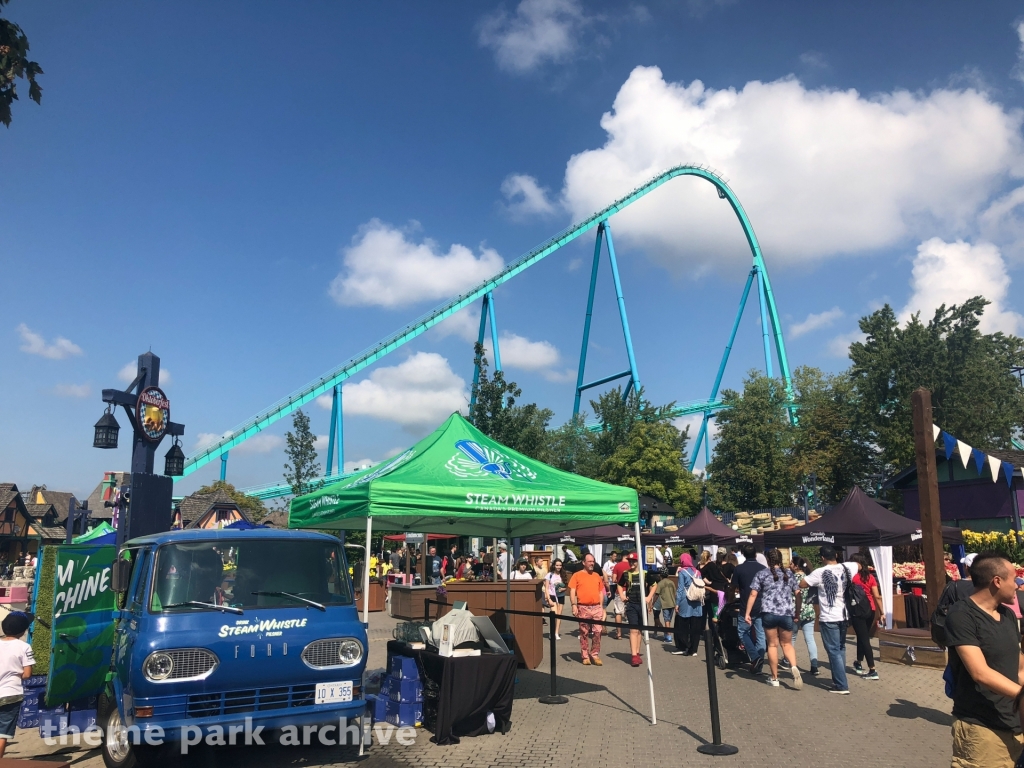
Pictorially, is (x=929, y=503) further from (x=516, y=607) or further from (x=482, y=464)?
(x=482, y=464)

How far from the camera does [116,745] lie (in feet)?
19.6

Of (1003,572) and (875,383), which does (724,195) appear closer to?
(875,383)

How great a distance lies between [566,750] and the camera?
6.50m

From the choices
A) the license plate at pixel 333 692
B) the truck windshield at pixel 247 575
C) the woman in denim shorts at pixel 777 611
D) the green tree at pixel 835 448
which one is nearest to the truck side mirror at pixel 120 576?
the truck windshield at pixel 247 575

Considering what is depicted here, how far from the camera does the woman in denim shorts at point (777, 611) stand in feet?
30.7

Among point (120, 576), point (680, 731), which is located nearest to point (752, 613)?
point (680, 731)

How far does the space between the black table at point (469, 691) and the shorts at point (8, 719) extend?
129 inches

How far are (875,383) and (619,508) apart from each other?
32657 mm

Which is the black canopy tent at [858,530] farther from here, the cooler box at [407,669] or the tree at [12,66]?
the tree at [12,66]

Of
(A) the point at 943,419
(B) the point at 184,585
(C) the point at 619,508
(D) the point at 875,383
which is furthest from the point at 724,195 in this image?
(B) the point at 184,585

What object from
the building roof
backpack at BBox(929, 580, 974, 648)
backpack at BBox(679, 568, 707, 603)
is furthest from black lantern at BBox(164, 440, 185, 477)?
the building roof

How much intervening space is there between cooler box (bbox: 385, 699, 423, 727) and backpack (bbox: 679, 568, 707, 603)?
5534 millimetres

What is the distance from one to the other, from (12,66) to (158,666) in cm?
443

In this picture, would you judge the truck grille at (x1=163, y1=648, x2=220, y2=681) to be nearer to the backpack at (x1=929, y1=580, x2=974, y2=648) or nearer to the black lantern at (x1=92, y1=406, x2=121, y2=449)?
the backpack at (x1=929, y1=580, x2=974, y2=648)
